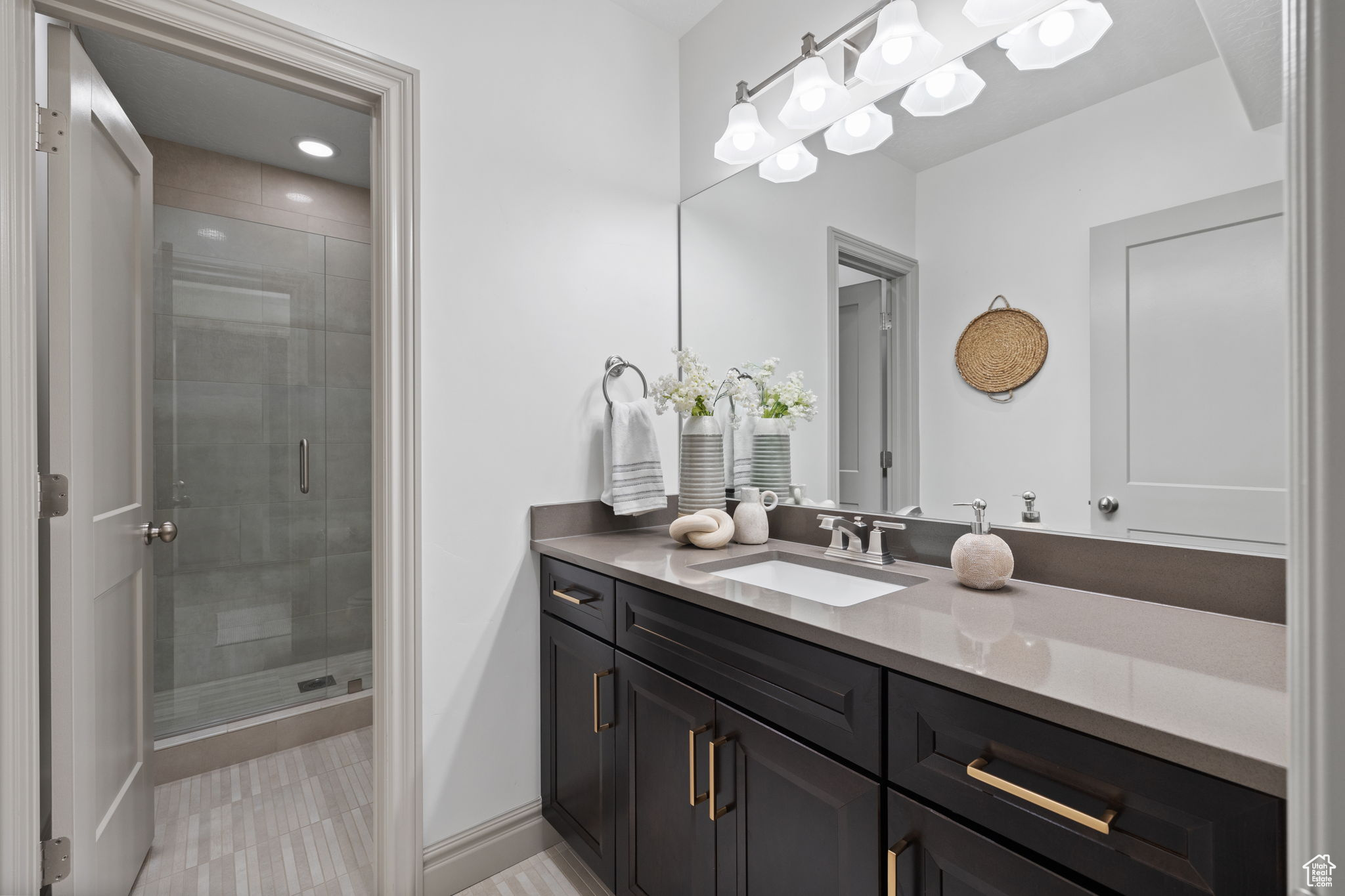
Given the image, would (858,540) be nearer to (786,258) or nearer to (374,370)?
(786,258)

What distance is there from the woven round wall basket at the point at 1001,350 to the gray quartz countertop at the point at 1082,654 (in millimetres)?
432

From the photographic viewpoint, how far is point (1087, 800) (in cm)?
68

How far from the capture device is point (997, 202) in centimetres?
133

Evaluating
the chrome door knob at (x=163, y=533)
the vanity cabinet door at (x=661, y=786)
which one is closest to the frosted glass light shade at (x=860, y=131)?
the vanity cabinet door at (x=661, y=786)

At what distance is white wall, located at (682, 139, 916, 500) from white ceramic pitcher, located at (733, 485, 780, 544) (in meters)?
0.16

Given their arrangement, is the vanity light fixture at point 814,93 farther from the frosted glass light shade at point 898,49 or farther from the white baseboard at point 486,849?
the white baseboard at point 486,849

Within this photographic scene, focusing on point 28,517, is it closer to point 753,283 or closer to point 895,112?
point 753,283

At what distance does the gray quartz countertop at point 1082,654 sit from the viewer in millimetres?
616

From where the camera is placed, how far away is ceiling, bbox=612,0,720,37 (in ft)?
6.33

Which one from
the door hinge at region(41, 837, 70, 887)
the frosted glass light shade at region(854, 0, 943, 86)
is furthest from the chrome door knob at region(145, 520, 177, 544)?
the frosted glass light shade at region(854, 0, 943, 86)

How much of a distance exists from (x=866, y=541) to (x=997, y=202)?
0.83 meters

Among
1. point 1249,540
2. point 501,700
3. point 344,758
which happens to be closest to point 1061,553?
point 1249,540

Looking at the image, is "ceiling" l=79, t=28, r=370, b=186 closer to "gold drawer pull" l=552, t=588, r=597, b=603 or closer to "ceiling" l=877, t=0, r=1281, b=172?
"gold drawer pull" l=552, t=588, r=597, b=603

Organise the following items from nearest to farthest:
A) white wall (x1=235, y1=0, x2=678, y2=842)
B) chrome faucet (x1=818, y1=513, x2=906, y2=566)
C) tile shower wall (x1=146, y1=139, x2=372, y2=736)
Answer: chrome faucet (x1=818, y1=513, x2=906, y2=566), white wall (x1=235, y1=0, x2=678, y2=842), tile shower wall (x1=146, y1=139, x2=372, y2=736)
